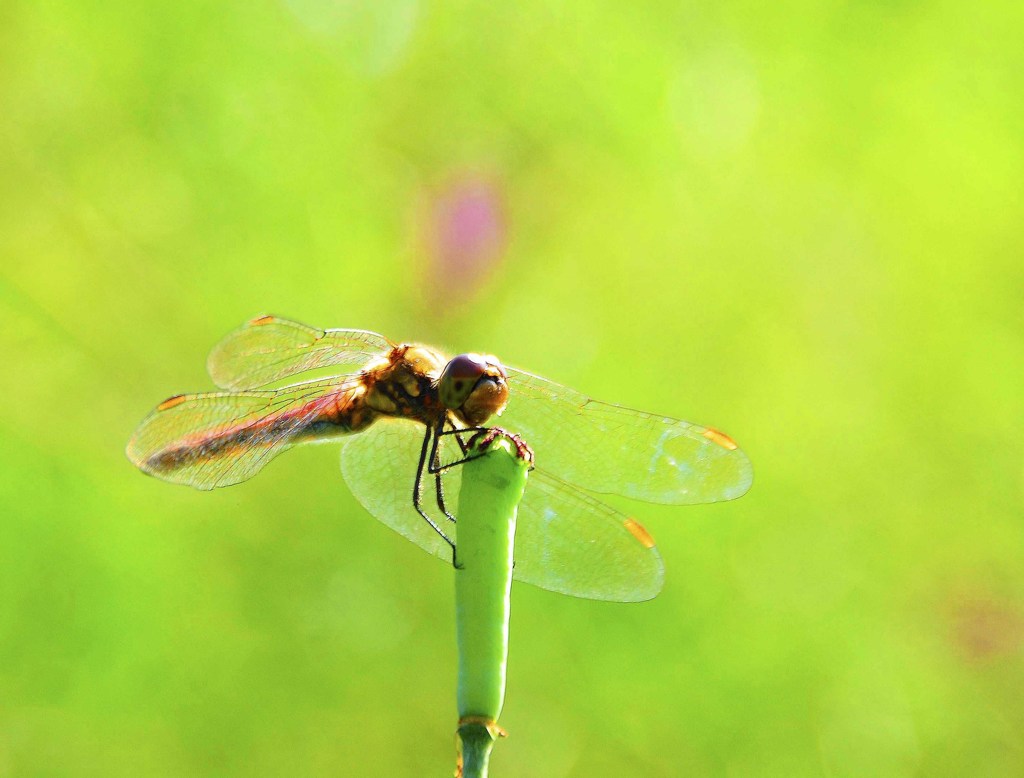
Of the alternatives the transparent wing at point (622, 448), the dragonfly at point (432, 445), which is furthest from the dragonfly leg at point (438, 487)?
the transparent wing at point (622, 448)

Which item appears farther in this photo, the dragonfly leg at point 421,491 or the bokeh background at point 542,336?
the bokeh background at point 542,336

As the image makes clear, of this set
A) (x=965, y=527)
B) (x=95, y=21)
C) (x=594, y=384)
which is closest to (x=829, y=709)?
(x=965, y=527)

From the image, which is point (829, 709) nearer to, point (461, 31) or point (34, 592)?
point (34, 592)

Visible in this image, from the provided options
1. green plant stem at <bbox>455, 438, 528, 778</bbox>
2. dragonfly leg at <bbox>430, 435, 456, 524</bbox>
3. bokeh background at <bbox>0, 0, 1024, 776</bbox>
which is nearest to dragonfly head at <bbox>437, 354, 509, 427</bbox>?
dragonfly leg at <bbox>430, 435, 456, 524</bbox>

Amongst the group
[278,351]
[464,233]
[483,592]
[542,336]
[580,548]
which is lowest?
[483,592]

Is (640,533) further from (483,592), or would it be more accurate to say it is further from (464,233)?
(464,233)

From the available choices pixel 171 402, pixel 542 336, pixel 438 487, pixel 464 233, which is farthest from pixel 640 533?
pixel 464 233

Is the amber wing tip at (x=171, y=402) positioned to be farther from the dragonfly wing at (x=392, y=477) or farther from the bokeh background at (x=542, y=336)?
the bokeh background at (x=542, y=336)
